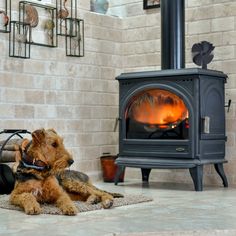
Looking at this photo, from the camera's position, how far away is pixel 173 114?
5.12 metres

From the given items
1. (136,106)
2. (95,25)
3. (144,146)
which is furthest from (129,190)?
(95,25)

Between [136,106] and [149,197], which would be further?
[136,106]

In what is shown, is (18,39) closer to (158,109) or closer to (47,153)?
(158,109)

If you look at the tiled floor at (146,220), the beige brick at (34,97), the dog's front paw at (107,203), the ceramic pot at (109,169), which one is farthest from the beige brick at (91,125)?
the dog's front paw at (107,203)

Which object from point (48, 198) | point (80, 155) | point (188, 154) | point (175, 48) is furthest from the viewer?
point (80, 155)

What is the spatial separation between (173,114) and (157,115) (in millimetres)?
166

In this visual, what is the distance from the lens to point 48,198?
3.82m

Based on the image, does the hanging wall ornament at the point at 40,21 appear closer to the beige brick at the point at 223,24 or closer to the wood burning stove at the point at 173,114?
the wood burning stove at the point at 173,114

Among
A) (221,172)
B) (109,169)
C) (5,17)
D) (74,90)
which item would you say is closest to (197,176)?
(221,172)

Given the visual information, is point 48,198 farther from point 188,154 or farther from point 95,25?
point 95,25

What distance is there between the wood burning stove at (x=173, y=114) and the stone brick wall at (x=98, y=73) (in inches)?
15.0

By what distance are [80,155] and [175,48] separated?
145 cm

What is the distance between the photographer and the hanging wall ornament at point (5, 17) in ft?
16.6

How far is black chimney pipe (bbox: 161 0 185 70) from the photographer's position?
17.3ft
